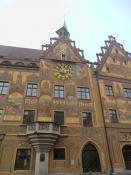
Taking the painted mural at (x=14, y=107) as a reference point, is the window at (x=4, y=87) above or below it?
above

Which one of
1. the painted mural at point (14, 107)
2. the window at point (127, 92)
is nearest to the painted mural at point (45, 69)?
the painted mural at point (14, 107)

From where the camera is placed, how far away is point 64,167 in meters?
14.5

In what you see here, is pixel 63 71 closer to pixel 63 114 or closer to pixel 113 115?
pixel 63 114

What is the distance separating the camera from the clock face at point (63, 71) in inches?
758

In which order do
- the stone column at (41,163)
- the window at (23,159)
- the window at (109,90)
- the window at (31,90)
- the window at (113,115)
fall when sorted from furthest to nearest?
1. the window at (109,90)
2. the window at (113,115)
3. the window at (31,90)
4. the window at (23,159)
5. the stone column at (41,163)

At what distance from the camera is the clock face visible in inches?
758

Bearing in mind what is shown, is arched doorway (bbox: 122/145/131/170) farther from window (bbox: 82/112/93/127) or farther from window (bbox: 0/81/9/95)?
window (bbox: 0/81/9/95)

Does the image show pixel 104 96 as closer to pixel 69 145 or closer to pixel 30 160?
pixel 69 145

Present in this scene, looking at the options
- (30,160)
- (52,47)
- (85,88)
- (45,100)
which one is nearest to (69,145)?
(30,160)

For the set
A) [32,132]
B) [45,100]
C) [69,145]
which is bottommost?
[69,145]

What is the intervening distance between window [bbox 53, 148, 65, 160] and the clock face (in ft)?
25.9

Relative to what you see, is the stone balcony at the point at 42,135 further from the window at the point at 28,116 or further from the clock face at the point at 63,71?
the clock face at the point at 63,71

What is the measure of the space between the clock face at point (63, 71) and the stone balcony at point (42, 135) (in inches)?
250

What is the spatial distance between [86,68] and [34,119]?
9.09 metres
